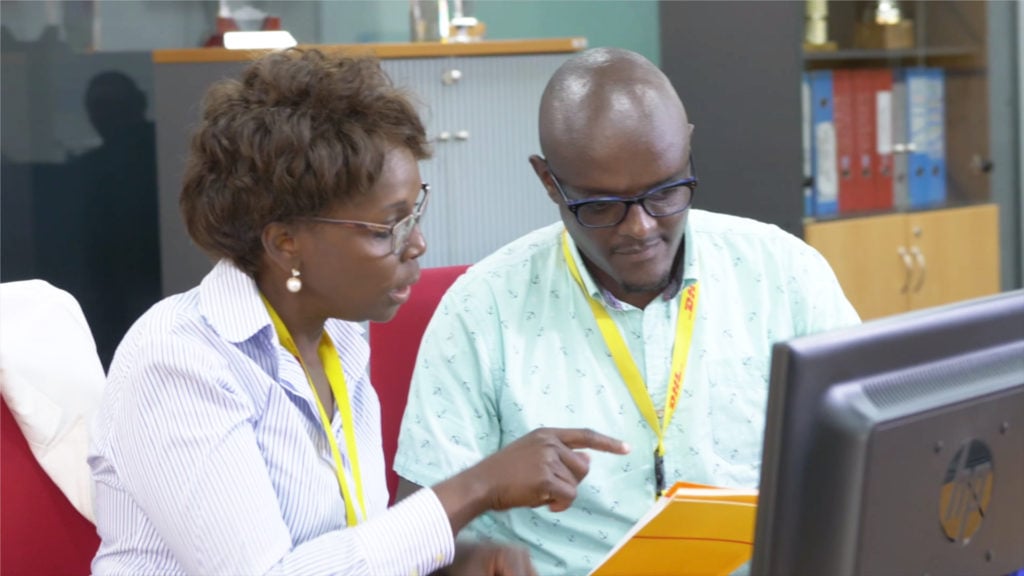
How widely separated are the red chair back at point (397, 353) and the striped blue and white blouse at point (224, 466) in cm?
53

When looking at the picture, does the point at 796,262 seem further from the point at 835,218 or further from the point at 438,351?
the point at 835,218

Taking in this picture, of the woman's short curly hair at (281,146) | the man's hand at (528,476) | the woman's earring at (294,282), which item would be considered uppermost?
the woman's short curly hair at (281,146)

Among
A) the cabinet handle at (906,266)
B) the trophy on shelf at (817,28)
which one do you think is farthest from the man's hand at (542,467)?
the cabinet handle at (906,266)

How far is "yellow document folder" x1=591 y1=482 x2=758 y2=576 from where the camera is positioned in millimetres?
1426

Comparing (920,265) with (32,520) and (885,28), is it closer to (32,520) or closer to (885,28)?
(885,28)

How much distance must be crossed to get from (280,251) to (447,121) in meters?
2.15

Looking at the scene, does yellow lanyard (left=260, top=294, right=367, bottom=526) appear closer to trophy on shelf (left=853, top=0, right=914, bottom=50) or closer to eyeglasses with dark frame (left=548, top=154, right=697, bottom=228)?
eyeglasses with dark frame (left=548, top=154, right=697, bottom=228)

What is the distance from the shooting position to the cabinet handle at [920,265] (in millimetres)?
4671

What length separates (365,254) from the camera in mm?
1632

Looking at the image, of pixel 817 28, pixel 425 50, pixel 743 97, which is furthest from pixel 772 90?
pixel 425 50

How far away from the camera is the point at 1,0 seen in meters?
3.57

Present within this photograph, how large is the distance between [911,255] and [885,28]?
80cm

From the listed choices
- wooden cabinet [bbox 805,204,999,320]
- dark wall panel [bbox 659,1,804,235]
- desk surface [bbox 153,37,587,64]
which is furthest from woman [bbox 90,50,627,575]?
wooden cabinet [bbox 805,204,999,320]

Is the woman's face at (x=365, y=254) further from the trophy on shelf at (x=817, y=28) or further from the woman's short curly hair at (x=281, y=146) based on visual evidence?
the trophy on shelf at (x=817, y=28)
